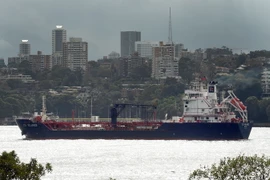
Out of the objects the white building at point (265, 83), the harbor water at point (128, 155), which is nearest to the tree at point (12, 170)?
the harbor water at point (128, 155)

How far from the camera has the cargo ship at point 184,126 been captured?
114m

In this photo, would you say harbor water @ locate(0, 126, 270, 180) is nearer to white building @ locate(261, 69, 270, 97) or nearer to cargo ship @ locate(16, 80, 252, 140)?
cargo ship @ locate(16, 80, 252, 140)

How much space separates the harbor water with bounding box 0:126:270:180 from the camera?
74.2 m

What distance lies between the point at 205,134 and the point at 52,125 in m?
16.5

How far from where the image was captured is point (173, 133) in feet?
379

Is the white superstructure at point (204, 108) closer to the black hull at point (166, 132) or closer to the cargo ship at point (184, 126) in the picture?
the cargo ship at point (184, 126)

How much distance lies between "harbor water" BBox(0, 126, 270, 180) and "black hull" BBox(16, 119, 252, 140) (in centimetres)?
148

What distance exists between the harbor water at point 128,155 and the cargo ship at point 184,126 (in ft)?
5.63

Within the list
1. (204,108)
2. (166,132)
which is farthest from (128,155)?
(204,108)

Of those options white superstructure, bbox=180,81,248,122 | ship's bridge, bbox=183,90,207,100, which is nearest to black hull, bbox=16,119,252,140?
white superstructure, bbox=180,81,248,122

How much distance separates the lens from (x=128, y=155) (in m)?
91.1

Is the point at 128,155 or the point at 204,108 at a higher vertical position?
the point at 204,108

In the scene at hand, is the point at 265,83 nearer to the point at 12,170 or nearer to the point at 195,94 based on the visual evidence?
the point at 195,94

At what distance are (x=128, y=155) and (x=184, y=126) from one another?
24.4 metres
